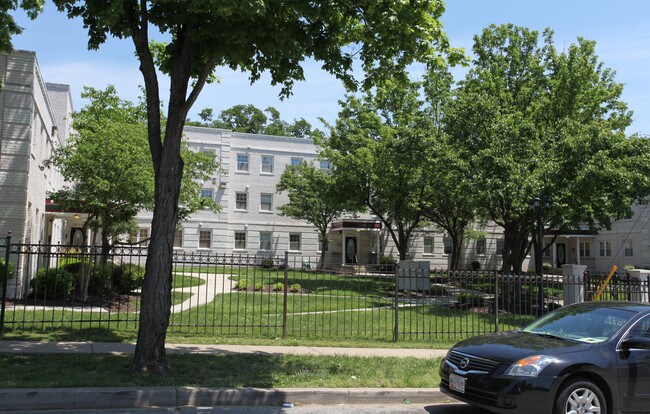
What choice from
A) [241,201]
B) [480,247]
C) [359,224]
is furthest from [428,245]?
[241,201]

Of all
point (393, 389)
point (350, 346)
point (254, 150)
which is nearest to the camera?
point (393, 389)

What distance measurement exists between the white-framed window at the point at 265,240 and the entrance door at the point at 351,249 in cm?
627

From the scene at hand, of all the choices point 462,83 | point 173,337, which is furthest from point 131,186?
point 462,83

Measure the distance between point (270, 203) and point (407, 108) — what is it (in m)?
20.9

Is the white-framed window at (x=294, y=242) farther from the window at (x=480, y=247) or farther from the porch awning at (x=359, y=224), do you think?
the window at (x=480, y=247)

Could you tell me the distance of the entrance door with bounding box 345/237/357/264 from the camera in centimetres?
4444

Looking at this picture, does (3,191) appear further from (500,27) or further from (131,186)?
(500,27)

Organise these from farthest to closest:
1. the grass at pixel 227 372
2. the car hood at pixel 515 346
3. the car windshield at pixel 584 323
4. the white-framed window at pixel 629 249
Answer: the white-framed window at pixel 629 249, the grass at pixel 227 372, the car windshield at pixel 584 323, the car hood at pixel 515 346

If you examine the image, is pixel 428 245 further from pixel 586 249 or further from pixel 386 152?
pixel 386 152

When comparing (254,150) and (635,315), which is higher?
(254,150)

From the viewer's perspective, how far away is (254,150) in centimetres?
4425

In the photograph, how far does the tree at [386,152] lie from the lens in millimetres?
22953

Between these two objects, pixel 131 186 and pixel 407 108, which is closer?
pixel 131 186

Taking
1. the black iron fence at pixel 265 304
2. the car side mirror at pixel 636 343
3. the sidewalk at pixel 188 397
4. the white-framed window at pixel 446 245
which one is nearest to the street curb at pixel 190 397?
the sidewalk at pixel 188 397
